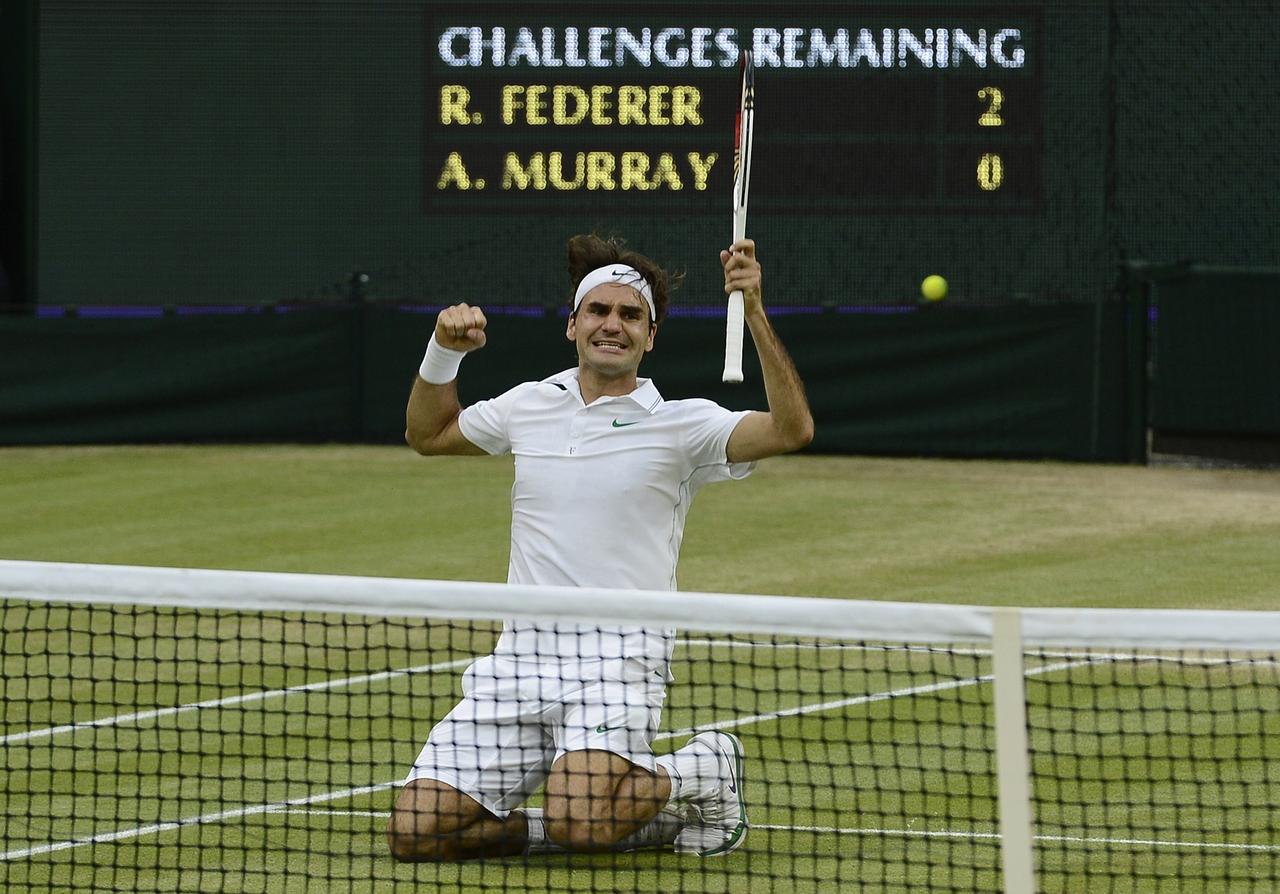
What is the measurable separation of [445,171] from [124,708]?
894 cm

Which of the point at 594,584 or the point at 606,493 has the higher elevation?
the point at 606,493

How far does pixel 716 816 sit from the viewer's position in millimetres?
5422

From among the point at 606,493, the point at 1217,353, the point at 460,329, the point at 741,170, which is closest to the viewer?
the point at 606,493

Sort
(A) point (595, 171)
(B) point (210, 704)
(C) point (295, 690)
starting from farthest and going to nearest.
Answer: (A) point (595, 171) → (C) point (295, 690) → (B) point (210, 704)

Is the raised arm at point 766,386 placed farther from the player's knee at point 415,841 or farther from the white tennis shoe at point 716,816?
the player's knee at point 415,841

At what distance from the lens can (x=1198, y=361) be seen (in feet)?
51.2

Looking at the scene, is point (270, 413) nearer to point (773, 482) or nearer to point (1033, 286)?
point (773, 482)

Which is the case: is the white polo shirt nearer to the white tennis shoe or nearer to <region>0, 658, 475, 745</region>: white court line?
the white tennis shoe

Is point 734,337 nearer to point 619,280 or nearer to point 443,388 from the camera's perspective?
point 619,280

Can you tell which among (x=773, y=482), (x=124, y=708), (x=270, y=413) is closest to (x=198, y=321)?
(x=270, y=413)

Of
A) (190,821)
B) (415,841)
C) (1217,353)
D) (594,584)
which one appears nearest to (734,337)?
(594,584)

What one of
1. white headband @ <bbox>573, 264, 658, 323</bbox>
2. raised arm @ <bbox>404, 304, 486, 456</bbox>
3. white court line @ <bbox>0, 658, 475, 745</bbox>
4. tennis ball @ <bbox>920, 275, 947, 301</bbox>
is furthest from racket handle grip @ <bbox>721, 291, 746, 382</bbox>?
tennis ball @ <bbox>920, 275, 947, 301</bbox>

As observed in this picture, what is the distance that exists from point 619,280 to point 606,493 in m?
0.59

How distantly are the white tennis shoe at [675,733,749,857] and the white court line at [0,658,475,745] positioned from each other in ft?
4.37
